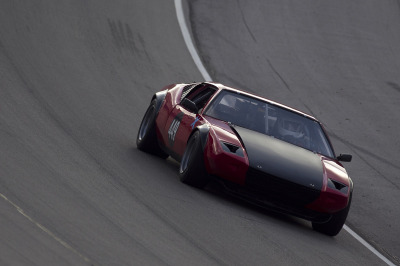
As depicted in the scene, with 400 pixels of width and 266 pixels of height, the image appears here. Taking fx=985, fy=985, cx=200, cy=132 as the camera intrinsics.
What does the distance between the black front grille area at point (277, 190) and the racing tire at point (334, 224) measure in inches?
17.2

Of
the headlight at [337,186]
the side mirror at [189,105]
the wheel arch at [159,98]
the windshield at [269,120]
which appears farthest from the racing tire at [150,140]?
the headlight at [337,186]

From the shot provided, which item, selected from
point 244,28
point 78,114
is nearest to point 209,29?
point 244,28

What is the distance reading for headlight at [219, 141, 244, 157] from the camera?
9.79 meters

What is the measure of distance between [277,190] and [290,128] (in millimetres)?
1480

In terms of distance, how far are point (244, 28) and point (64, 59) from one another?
888 cm

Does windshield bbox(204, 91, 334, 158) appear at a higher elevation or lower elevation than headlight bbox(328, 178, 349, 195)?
higher

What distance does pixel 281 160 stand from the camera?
9922 mm

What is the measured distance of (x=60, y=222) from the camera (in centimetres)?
698

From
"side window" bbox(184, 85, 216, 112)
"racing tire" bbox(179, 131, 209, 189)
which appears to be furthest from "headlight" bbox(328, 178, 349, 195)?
"side window" bbox(184, 85, 216, 112)

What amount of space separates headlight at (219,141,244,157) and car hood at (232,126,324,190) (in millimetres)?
82

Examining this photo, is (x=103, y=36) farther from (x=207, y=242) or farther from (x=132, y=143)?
(x=207, y=242)

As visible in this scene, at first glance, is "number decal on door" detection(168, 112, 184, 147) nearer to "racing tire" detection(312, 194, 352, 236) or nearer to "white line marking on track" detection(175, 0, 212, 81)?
"racing tire" detection(312, 194, 352, 236)

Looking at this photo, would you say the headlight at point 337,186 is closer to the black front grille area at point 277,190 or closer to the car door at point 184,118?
the black front grille area at point 277,190

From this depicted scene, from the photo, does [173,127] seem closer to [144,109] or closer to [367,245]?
[367,245]
